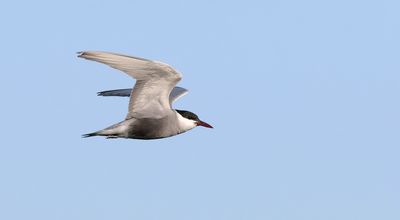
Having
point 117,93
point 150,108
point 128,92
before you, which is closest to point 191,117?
point 150,108

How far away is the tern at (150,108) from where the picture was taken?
1556 centimetres

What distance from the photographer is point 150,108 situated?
17.0 metres

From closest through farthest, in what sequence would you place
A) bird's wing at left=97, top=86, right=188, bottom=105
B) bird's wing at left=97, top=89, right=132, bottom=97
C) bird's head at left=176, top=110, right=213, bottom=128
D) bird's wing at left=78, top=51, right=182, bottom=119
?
bird's wing at left=78, top=51, right=182, bottom=119 < bird's head at left=176, top=110, right=213, bottom=128 < bird's wing at left=97, top=86, right=188, bottom=105 < bird's wing at left=97, top=89, right=132, bottom=97

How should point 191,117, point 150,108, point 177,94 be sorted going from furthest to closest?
1. point 177,94
2. point 191,117
3. point 150,108

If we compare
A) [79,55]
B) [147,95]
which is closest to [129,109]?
[147,95]

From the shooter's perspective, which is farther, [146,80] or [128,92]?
[128,92]

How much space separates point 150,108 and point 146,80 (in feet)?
3.14

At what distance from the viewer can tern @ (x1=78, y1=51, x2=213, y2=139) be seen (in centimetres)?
1556

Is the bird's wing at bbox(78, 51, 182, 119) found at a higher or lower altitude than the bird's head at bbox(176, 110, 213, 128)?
higher

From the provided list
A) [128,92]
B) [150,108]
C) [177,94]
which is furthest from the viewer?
[128,92]

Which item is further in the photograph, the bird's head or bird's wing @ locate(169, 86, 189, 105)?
bird's wing @ locate(169, 86, 189, 105)

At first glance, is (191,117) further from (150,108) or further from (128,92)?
(128,92)

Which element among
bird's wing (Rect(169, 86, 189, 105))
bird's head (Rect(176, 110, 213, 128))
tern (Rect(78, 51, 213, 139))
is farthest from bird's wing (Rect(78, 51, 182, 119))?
bird's wing (Rect(169, 86, 189, 105))

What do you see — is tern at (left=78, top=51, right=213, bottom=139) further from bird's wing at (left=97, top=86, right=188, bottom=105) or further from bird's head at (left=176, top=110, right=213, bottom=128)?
bird's wing at (left=97, top=86, right=188, bottom=105)
